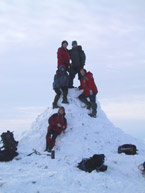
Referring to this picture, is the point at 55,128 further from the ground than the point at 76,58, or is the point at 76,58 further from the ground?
the point at 76,58

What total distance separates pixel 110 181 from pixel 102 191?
2.67 ft

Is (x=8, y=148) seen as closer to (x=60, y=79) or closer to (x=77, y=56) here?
(x=60, y=79)

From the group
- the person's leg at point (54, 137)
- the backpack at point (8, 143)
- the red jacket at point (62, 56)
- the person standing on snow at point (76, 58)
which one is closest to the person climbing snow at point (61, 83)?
the red jacket at point (62, 56)

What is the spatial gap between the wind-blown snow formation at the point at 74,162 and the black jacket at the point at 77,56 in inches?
69.0

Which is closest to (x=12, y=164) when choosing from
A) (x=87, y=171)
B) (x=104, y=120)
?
(x=87, y=171)

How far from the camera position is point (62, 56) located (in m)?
13.6

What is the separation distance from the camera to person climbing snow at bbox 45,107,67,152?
10594 millimetres

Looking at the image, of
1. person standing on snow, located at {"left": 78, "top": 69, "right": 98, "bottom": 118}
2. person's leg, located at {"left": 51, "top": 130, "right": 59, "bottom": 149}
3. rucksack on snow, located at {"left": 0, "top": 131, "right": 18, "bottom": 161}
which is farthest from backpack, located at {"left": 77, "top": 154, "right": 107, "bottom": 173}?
person standing on snow, located at {"left": 78, "top": 69, "right": 98, "bottom": 118}

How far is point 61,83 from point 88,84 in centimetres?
160

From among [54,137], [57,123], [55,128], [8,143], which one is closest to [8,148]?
[8,143]

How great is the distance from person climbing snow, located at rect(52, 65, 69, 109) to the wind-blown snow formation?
60cm

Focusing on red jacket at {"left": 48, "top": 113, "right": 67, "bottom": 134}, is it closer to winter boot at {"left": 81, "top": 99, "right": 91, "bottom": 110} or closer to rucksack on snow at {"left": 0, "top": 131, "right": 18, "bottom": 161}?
rucksack on snow at {"left": 0, "top": 131, "right": 18, "bottom": 161}

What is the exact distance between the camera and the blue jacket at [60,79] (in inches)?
508

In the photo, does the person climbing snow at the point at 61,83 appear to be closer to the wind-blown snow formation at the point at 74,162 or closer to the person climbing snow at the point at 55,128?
the wind-blown snow formation at the point at 74,162
